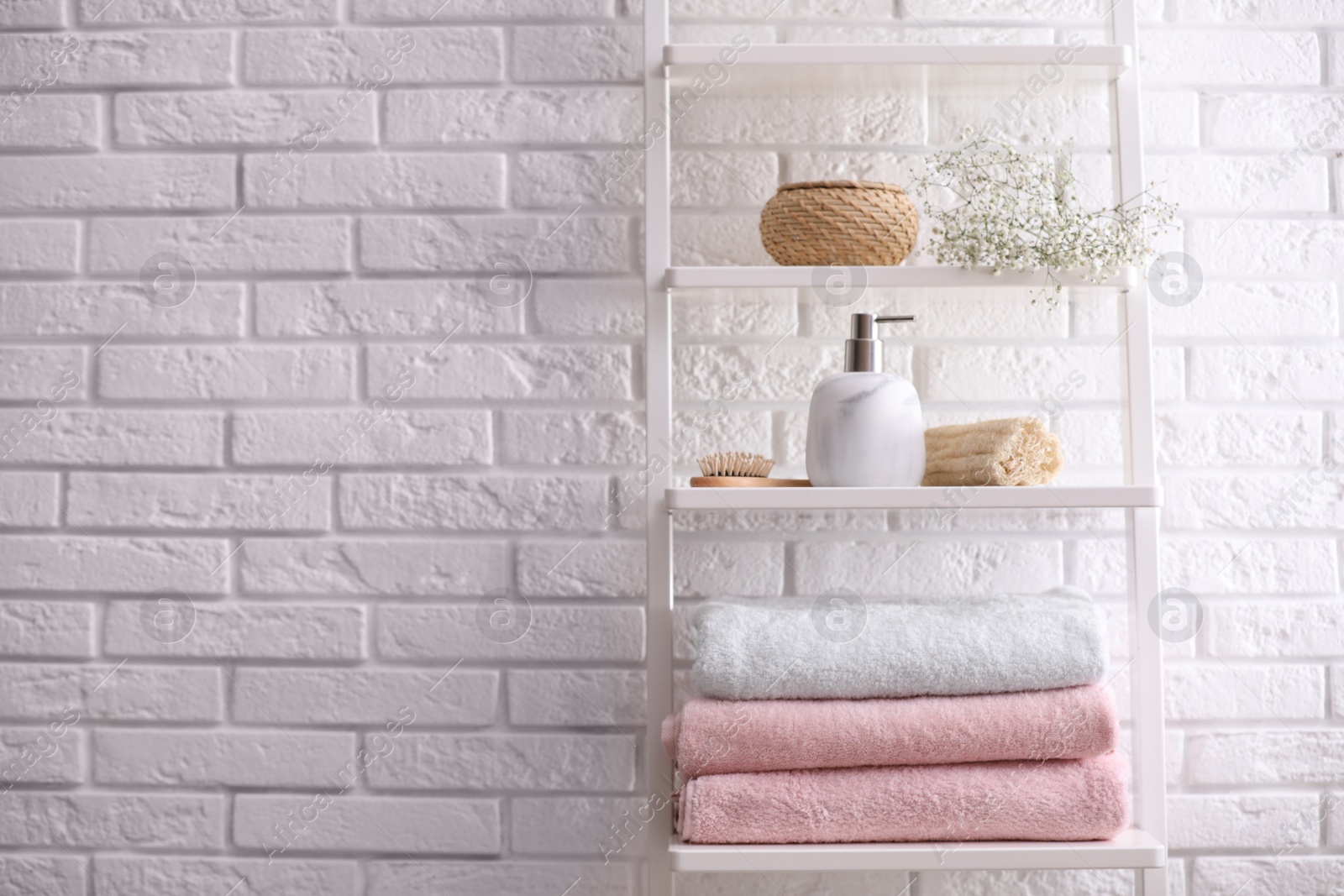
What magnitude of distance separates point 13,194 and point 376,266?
0.38 metres

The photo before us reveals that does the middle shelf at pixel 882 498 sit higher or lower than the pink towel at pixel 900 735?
higher

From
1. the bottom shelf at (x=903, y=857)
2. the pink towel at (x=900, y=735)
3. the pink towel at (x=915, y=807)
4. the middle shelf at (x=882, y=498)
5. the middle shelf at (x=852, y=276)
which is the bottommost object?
the bottom shelf at (x=903, y=857)

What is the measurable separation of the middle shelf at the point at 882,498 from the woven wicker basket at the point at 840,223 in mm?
206

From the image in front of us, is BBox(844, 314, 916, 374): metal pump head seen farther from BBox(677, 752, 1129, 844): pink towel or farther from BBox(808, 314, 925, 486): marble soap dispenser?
BBox(677, 752, 1129, 844): pink towel

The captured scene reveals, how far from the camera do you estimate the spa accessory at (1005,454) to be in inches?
32.4

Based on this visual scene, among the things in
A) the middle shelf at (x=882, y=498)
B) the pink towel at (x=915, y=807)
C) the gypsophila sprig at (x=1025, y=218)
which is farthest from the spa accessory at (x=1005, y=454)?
the pink towel at (x=915, y=807)

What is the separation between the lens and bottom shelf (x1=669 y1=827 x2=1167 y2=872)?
79 cm

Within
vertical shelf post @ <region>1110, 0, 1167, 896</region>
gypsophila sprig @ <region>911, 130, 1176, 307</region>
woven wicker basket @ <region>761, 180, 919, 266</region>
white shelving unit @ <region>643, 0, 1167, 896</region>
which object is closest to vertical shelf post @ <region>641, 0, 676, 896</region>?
white shelving unit @ <region>643, 0, 1167, 896</region>

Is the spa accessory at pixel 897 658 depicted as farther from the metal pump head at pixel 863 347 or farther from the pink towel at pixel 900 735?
the metal pump head at pixel 863 347

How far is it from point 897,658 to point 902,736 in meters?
0.06

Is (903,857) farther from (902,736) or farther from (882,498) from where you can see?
(882,498)

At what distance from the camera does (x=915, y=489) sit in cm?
81

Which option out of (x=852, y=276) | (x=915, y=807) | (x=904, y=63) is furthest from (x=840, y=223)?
(x=915, y=807)

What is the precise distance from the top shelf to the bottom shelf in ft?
2.19
